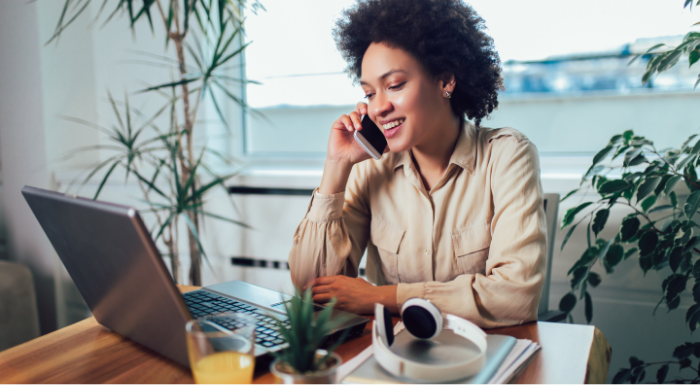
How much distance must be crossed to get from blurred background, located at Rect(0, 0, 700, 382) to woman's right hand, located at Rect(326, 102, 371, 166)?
0.61 meters

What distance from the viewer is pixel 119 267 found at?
618mm

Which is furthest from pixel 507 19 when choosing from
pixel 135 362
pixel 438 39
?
pixel 135 362

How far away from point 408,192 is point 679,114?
1.22m

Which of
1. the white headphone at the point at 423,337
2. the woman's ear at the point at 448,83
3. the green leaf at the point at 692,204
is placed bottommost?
the white headphone at the point at 423,337

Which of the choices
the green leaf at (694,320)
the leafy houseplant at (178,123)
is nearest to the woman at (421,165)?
the green leaf at (694,320)

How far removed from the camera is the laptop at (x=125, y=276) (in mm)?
553

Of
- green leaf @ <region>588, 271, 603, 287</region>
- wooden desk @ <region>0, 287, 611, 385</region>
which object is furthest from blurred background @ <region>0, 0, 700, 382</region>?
wooden desk @ <region>0, 287, 611, 385</region>

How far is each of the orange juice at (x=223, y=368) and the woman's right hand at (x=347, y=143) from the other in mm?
797

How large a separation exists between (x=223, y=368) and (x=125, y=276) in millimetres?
206

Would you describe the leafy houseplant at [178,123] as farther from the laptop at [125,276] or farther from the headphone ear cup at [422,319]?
the headphone ear cup at [422,319]

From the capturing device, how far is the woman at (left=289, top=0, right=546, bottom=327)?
3.87 feet

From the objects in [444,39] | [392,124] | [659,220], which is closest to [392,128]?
[392,124]

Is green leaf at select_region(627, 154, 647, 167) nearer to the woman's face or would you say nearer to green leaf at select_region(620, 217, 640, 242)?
green leaf at select_region(620, 217, 640, 242)

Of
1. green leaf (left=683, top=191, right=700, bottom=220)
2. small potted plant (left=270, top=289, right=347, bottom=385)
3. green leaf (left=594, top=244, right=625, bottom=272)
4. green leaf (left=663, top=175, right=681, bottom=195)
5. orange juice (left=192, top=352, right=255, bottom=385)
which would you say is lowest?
green leaf (left=594, top=244, right=625, bottom=272)
